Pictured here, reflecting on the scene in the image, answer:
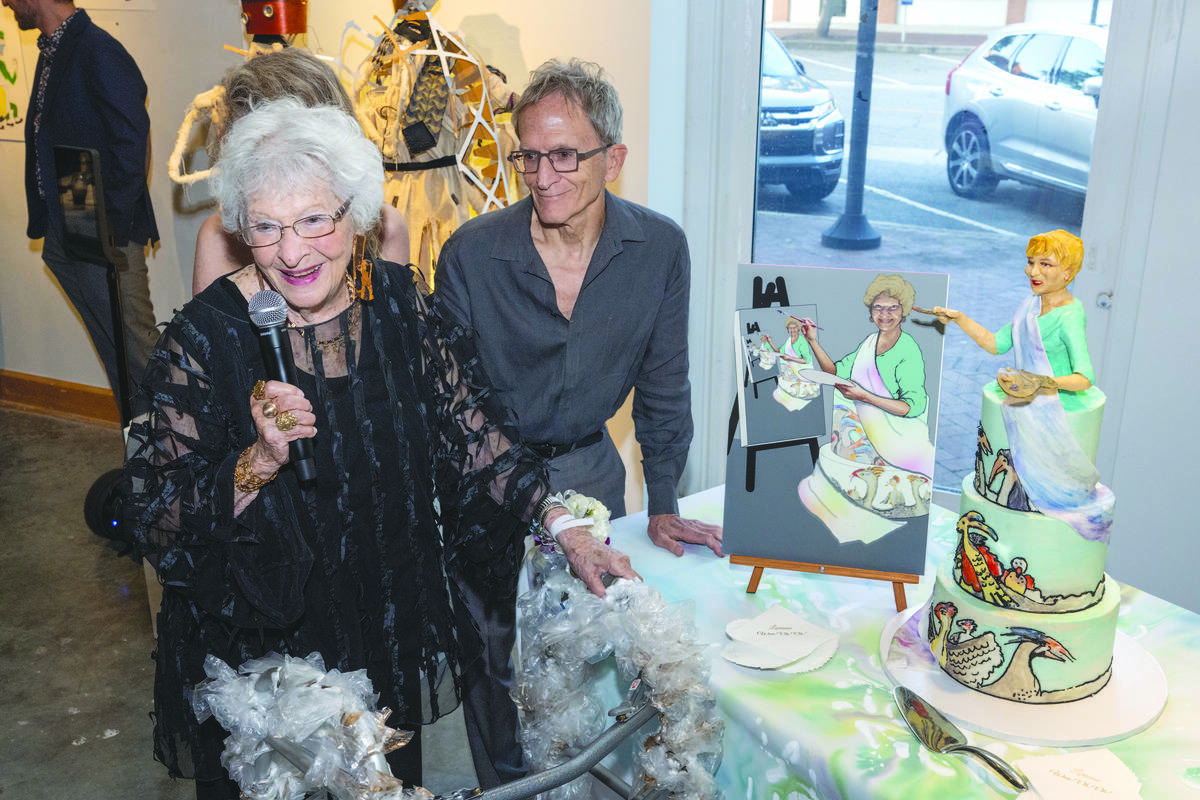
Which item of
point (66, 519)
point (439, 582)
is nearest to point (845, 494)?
point (439, 582)

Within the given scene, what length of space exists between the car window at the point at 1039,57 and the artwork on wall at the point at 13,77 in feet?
12.8

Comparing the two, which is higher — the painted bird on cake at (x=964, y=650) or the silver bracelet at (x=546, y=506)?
the silver bracelet at (x=546, y=506)

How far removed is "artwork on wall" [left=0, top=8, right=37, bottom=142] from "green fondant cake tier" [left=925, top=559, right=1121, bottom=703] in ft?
14.8

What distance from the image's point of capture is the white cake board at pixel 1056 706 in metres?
1.17

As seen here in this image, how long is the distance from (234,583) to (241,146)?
1.93 feet

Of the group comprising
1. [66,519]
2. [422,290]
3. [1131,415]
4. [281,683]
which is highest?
[422,290]

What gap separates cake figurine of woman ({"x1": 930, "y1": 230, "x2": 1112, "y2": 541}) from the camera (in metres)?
1.16

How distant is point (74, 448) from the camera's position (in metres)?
4.68

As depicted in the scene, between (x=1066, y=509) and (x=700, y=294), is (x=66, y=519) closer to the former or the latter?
(x=700, y=294)

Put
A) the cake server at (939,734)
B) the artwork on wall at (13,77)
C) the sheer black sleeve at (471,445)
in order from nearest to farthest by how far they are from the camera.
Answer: the cake server at (939,734) → the sheer black sleeve at (471,445) → the artwork on wall at (13,77)

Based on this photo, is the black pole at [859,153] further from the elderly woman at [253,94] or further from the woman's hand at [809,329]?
the woman's hand at [809,329]

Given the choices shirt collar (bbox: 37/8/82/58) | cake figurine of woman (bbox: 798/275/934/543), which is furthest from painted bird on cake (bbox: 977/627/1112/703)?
shirt collar (bbox: 37/8/82/58)

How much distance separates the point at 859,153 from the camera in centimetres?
286

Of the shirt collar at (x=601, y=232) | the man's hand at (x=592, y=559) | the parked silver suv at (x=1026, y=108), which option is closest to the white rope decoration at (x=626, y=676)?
the man's hand at (x=592, y=559)
